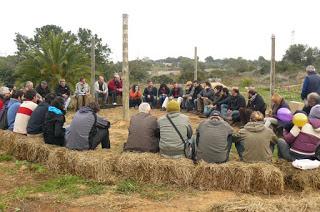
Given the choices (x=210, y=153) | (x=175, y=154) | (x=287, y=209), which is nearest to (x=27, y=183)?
(x=175, y=154)

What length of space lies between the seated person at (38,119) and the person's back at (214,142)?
3221mm

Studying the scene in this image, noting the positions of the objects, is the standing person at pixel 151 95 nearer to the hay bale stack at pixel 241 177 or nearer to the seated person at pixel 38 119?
the seated person at pixel 38 119

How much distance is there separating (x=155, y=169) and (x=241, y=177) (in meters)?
1.29

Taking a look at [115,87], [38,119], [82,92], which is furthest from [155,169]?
[115,87]

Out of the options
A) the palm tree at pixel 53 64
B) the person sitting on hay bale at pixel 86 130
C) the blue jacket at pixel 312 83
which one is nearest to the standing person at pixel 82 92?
the palm tree at pixel 53 64

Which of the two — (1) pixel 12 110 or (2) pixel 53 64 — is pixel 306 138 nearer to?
(1) pixel 12 110

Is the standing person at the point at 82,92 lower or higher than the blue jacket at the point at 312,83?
lower

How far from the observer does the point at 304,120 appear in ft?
22.8

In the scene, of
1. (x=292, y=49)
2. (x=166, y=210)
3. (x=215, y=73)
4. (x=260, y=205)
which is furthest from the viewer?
(x=292, y=49)

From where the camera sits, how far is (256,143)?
687 centimetres

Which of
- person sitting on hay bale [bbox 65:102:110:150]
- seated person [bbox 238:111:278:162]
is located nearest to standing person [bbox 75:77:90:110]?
person sitting on hay bale [bbox 65:102:110:150]

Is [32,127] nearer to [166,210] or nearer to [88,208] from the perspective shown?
[88,208]

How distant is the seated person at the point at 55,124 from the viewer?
26.4 ft

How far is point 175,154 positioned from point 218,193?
1.05 meters
